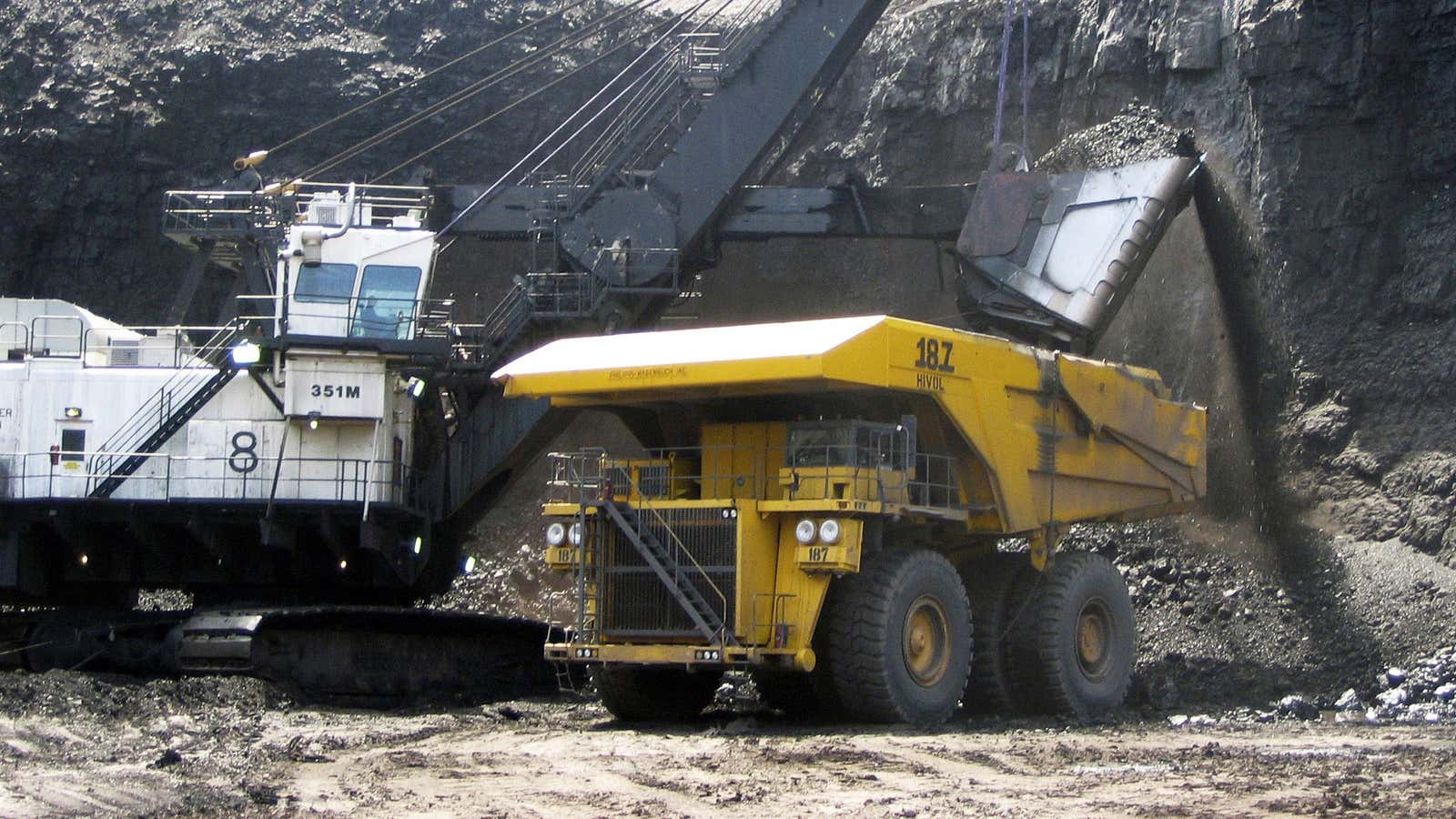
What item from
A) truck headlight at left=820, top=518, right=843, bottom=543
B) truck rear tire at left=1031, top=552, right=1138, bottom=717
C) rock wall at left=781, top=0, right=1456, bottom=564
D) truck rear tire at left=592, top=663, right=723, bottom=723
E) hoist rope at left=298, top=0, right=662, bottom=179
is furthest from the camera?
hoist rope at left=298, top=0, right=662, bottom=179

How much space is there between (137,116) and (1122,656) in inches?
791

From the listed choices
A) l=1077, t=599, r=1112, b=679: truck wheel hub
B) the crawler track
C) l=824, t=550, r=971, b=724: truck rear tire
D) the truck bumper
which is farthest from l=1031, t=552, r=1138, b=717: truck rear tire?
the crawler track

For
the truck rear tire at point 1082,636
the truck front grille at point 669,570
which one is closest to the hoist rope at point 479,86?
the truck rear tire at point 1082,636

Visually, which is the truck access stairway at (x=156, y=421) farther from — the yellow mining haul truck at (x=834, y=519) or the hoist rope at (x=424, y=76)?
the hoist rope at (x=424, y=76)

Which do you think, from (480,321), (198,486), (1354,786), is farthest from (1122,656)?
(480,321)

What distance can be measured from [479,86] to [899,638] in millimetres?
16581

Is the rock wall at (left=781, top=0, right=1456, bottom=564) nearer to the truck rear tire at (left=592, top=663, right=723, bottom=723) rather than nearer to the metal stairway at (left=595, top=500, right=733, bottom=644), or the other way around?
the truck rear tire at (left=592, top=663, right=723, bottom=723)

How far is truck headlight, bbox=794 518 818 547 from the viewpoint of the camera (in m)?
13.2

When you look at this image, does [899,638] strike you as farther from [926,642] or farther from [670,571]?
[670,571]

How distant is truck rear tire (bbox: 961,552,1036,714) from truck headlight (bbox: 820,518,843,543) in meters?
2.63

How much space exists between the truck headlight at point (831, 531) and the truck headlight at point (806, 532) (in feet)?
0.24

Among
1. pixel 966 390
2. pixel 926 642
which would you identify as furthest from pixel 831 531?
pixel 966 390

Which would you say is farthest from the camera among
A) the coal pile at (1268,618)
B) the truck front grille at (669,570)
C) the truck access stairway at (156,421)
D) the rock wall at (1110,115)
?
the rock wall at (1110,115)

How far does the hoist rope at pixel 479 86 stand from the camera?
1029 inches
